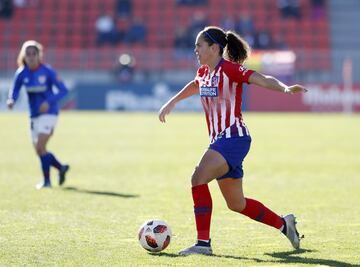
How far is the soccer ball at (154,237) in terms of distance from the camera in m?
7.80

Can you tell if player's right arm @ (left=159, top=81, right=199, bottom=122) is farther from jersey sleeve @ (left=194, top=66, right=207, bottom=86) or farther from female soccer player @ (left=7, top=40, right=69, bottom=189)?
female soccer player @ (left=7, top=40, right=69, bottom=189)

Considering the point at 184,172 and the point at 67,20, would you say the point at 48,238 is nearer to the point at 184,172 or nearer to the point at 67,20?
the point at 184,172

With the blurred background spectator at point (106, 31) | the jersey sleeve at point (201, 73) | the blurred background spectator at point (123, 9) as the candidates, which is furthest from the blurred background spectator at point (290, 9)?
the jersey sleeve at point (201, 73)

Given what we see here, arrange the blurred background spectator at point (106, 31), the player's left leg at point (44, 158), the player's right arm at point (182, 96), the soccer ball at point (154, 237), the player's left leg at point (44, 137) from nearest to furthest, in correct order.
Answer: the soccer ball at point (154, 237), the player's right arm at point (182, 96), the player's left leg at point (44, 158), the player's left leg at point (44, 137), the blurred background spectator at point (106, 31)

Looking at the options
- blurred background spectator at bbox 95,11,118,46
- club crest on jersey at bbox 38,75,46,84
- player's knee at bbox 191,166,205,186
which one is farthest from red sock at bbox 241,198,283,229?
blurred background spectator at bbox 95,11,118,46

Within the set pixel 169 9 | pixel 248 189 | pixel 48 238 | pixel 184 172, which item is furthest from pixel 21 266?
pixel 169 9

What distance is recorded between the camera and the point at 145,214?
10.5 meters

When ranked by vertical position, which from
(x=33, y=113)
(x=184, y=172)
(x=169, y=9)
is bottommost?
(x=184, y=172)

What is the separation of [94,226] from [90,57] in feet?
86.1

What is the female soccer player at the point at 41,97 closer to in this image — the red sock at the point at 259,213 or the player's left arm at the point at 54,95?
the player's left arm at the point at 54,95

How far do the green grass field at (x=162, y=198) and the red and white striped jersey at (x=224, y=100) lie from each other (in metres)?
1.06

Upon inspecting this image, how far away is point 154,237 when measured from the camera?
779 cm

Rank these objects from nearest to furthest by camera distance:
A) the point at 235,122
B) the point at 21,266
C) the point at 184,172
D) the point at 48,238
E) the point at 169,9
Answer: the point at 21,266 → the point at 235,122 → the point at 48,238 → the point at 184,172 → the point at 169,9

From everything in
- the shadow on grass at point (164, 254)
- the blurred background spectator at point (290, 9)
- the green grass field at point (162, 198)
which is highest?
the blurred background spectator at point (290, 9)
